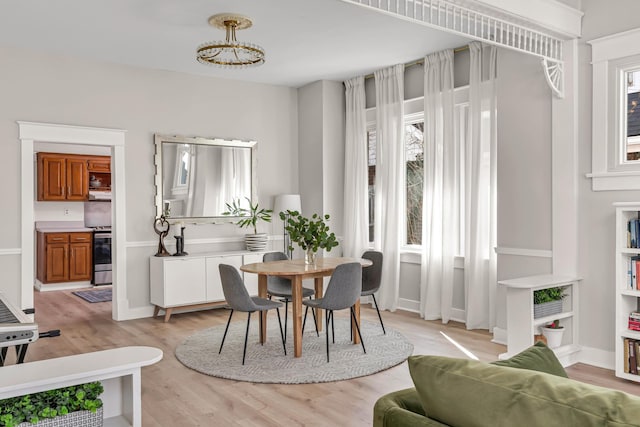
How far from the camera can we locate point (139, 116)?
613cm

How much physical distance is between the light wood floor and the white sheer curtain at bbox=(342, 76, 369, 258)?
1.34 metres

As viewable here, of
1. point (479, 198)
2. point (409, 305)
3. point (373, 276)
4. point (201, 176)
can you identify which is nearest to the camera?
point (373, 276)

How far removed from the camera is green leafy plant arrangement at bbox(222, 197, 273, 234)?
6781 mm

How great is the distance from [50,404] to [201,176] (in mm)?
4963

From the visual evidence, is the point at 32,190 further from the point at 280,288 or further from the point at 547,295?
the point at 547,295

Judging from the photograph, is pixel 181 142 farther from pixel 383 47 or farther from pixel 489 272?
pixel 489 272

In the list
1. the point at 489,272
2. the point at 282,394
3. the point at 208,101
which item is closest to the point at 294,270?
the point at 282,394

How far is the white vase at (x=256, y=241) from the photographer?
6.68 meters

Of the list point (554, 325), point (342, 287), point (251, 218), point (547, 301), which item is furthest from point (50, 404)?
point (251, 218)

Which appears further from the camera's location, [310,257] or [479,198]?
[479,198]

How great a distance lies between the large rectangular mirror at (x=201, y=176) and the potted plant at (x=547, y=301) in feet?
13.2

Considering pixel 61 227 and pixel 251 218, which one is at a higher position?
pixel 251 218

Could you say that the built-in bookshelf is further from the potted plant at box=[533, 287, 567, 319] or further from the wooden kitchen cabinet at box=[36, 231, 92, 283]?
the wooden kitchen cabinet at box=[36, 231, 92, 283]

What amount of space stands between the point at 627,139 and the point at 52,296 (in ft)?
25.0
